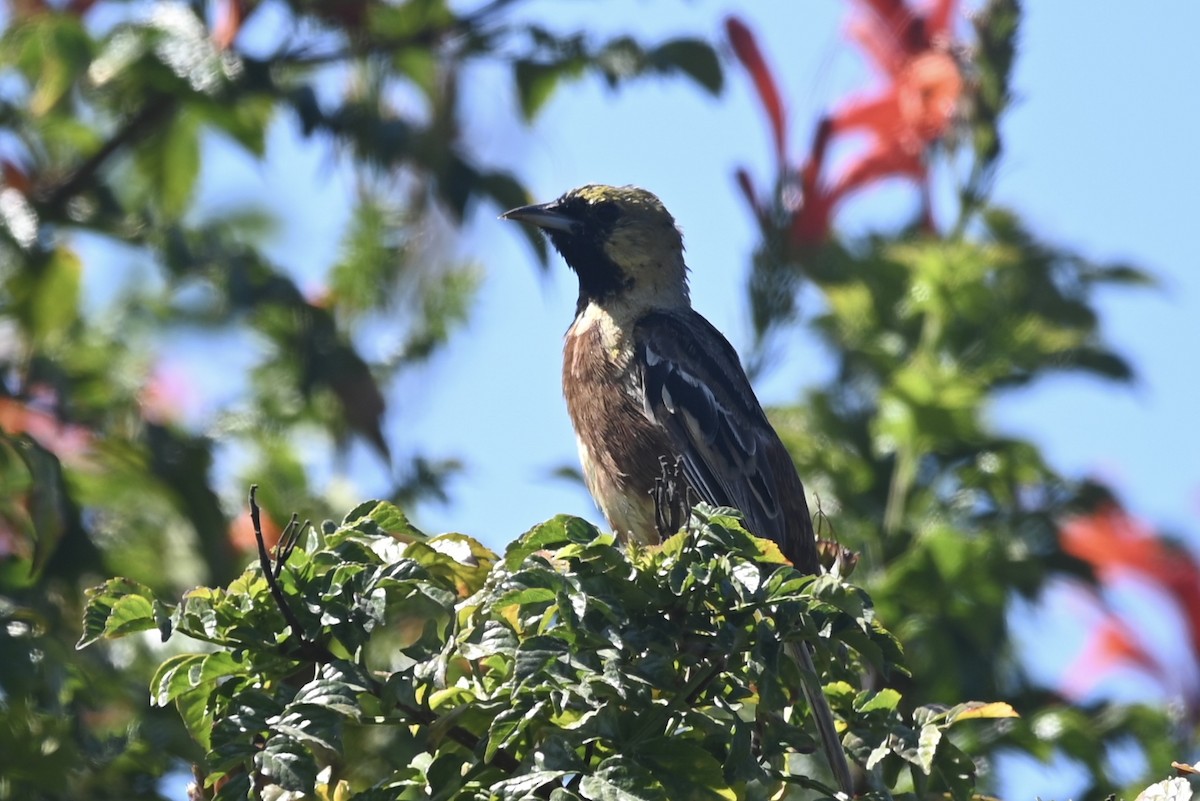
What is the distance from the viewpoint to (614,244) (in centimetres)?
581

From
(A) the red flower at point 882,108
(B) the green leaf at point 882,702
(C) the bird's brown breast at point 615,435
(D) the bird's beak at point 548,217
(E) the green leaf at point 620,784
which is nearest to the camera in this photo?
(E) the green leaf at point 620,784

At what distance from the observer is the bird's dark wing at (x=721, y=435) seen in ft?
16.7

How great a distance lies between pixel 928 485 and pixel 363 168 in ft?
6.92

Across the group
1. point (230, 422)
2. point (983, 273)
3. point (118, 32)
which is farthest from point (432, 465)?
point (983, 273)

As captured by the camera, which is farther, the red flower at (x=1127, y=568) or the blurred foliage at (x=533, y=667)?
the red flower at (x=1127, y=568)

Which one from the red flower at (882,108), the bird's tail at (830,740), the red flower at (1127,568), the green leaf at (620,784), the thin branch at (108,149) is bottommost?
the green leaf at (620,784)

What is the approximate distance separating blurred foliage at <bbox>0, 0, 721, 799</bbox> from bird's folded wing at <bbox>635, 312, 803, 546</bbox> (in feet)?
1.84

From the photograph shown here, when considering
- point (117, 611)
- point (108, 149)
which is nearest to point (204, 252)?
point (108, 149)

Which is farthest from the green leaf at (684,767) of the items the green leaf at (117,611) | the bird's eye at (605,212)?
the bird's eye at (605,212)

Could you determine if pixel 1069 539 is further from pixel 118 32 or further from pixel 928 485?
pixel 118 32

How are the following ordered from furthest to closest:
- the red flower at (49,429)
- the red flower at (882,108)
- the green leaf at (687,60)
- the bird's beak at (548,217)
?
the red flower at (882,108)
the bird's beak at (548,217)
the green leaf at (687,60)
the red flower at (49,429)

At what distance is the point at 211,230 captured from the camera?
5.20m

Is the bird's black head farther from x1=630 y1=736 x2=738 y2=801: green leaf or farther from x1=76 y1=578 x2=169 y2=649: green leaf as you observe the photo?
x1=630 y1=736 x2=738 y2=801: green leaf

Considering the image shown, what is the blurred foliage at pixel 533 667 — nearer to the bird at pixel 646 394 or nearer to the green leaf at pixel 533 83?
the bird at pixel 646 394
